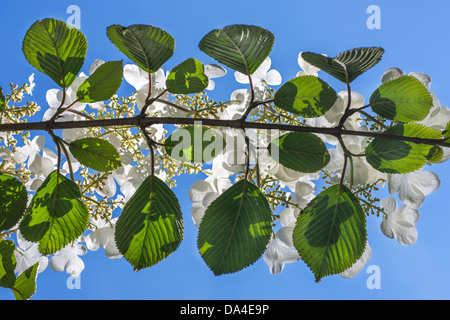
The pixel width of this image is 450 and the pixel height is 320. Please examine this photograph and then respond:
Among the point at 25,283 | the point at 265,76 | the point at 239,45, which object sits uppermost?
the point at 265,76

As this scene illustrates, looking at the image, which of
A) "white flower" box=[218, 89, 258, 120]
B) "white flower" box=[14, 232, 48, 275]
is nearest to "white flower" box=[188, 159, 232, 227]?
"white flower" box=[218, 89, 258, 120]

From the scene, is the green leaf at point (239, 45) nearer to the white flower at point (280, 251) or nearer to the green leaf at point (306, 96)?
the green leaf at point (306, 96)

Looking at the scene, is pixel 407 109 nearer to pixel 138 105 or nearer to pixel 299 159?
pixel 299 159

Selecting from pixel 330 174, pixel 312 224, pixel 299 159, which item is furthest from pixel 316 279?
pixel 330 174

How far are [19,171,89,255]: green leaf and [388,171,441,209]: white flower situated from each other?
0.62m

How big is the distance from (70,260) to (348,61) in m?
0.85

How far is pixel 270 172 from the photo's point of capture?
0.74 meters

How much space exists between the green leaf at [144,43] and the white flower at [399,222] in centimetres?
57

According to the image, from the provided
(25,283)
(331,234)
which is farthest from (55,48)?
(331,234)

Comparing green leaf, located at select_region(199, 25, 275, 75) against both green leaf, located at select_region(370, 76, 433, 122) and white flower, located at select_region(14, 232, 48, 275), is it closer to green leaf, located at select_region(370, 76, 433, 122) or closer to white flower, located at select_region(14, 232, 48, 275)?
green leaf, located at select_region(370, 76, 433, 122)

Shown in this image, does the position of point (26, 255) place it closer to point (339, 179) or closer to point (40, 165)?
point (40, 165)

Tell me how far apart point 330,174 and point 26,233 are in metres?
0.62

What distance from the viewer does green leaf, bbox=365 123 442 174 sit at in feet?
1.95

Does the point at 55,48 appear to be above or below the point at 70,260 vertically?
above
